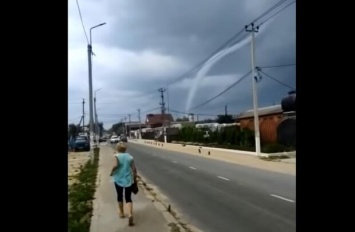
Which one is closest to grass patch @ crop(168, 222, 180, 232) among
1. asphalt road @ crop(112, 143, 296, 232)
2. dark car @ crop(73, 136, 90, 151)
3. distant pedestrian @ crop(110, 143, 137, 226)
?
asphalt road @ crop(112, 143, 296, 232)

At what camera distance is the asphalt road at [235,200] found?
9.34 m

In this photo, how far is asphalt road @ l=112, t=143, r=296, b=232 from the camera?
934 cm

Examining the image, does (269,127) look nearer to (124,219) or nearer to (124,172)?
(124,219)

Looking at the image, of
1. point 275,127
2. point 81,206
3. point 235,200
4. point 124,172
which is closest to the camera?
point 124,172

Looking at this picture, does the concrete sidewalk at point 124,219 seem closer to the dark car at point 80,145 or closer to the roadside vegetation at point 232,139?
the roadside vegetation at point 232,139

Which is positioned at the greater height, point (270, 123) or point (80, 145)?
point (270, 123)

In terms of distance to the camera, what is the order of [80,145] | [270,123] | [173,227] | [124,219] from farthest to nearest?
[80,145] < [270,123] < [124,219] < [173,227]

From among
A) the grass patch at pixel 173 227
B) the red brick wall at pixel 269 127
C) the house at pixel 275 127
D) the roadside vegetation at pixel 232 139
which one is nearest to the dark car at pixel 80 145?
the roadside vegetation at pixel 232 139

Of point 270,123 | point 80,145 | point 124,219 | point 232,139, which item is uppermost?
point 270,123

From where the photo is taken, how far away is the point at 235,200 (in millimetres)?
12688

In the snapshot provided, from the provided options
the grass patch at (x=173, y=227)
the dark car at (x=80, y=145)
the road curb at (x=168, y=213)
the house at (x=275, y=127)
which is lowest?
the road curb at (x=168, y=213)

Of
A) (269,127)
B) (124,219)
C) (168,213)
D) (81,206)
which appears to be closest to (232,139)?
(269,127)
